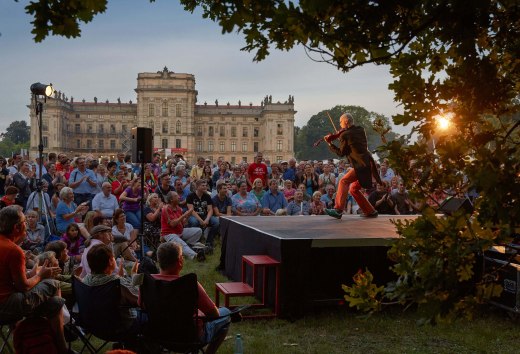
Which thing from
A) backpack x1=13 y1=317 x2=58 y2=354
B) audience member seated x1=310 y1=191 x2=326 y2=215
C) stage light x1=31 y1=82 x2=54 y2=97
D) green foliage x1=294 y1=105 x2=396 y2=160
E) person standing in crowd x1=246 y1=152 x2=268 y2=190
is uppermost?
green foliage x1=294 y1=105 x2=396 y2=160

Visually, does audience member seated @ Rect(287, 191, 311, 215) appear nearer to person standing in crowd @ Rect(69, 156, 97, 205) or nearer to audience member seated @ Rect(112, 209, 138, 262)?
audience member seated @ Rect(112, 209, 138, 262)

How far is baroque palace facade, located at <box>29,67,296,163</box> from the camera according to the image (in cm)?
9531

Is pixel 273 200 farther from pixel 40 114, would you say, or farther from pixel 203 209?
pixel 40 114

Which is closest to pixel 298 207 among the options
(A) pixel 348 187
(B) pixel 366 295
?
(A) pixel 348 187

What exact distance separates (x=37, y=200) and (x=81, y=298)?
22.0 ft

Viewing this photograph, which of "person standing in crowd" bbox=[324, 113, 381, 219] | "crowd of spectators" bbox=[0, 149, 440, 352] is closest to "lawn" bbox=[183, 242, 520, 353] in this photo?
"crowd of spectators" bbox=[0, 149, 440, 352]

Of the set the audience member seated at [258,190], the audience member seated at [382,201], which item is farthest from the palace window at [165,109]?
the audience member seated at [382,201]

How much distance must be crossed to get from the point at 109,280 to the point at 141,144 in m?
5.05

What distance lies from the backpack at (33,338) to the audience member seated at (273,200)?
836 centimetres

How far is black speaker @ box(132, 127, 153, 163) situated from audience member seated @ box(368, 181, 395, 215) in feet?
19.3

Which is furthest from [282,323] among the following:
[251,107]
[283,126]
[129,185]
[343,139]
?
[251,107]

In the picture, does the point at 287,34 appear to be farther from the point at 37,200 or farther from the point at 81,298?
the point at 37,200

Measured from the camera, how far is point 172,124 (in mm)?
97062

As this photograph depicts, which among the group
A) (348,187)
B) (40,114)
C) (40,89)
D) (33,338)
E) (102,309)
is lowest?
(33,338)
